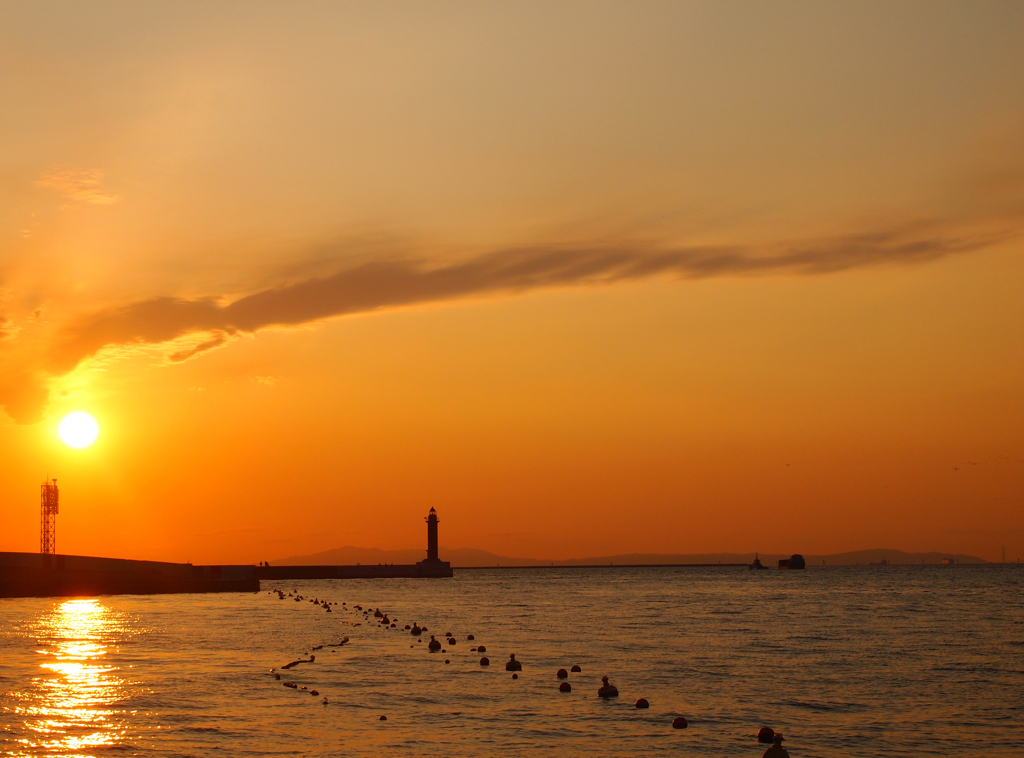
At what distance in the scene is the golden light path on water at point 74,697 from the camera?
94.3 ft

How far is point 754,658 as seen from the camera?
178 ft

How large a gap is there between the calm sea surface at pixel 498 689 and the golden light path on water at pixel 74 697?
122 mm

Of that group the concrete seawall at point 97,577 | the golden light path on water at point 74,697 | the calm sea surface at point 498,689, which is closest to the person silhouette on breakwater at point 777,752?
the calm sea surface at point 498,689

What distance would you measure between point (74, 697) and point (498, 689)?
16.0 m

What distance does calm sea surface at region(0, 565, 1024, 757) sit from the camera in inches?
1174

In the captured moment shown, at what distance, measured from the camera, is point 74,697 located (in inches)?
1417

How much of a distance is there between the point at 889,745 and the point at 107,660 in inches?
1372

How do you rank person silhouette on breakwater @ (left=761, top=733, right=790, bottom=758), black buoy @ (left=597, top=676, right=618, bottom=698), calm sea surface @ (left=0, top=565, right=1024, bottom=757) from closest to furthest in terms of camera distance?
person silhouette on breakwater @ (left=761, top=733, right=790, bottom=758), calm sea surface @ (left=0, top=565, right=1024, bottom=757), black buoy @ (left=597, top=676, right=618, bottom=698)

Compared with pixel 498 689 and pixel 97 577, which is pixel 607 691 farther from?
pixel 97 577

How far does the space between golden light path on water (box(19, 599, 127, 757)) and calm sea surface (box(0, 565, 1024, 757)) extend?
0.12m

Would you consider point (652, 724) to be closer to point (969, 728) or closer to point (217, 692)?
point (969, 728)

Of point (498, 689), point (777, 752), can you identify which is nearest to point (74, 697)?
point (498, 689)

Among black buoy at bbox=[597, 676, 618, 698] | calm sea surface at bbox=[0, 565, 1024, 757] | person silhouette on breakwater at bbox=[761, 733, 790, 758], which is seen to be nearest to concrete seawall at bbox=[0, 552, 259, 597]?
calm sea surface at bbox=[0, 565, 1024, 757]

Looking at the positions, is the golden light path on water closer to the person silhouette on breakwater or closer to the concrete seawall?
the person silhouette on breakwater
